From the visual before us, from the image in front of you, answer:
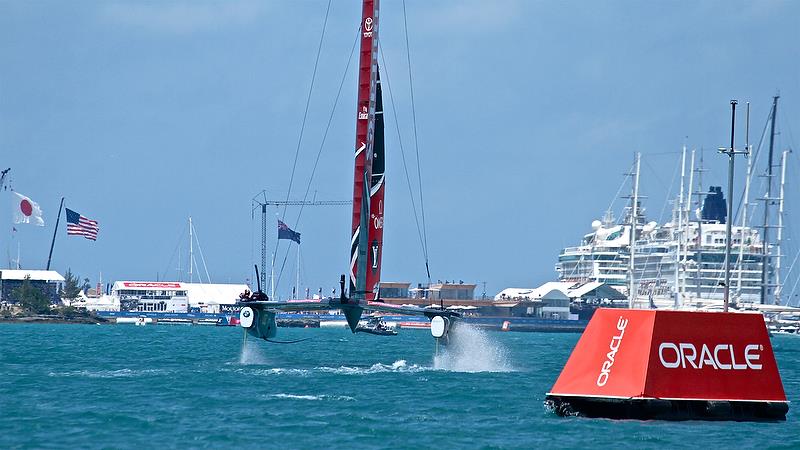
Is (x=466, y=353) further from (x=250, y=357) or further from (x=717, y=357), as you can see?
(x=717, y=357)

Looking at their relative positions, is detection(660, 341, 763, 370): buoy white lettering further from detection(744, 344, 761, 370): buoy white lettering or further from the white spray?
the white spray

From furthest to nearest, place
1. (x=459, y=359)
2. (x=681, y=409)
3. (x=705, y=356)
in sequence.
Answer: (x=459, y=359) → (x=681, y=409) → (x=705, y=356)

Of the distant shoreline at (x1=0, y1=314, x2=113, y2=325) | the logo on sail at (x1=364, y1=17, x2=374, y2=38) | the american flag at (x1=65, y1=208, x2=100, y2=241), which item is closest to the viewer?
the logo on sail at (x1=364, y1=17, x2=374, y2=38)

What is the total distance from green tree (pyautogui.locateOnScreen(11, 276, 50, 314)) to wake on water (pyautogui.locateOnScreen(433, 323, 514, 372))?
10239cm

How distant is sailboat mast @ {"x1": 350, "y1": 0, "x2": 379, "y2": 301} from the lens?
3681cm

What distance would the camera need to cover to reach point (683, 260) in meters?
151

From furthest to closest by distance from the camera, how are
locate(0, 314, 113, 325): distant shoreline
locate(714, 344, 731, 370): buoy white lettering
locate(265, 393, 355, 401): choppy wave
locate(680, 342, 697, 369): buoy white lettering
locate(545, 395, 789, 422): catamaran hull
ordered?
locate(0, 314, 113, 325): distant shoreline
locate(265, 393, 355, 401): choppy wave
locate(545, 395, 789, 422): catamaran hull
locate(714, 344, 731, 370): buoy white lettering
locate(680, 342, 697, 369): buoy white lettering

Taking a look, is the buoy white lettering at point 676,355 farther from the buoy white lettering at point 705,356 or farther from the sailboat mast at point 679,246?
the sailboat mast at point 679,246

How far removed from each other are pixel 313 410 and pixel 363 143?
43.0 feet

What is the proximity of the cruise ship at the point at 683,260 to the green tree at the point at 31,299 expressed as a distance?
64.7 metres

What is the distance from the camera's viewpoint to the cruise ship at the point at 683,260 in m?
150

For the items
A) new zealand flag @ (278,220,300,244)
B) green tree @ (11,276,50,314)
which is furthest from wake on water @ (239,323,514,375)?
green tree @ (11,276,50,314)

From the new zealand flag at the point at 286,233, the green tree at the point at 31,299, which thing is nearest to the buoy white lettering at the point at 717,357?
the new zealand flag at the point at 286,233

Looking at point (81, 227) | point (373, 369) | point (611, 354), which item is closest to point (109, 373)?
point (373, 369)
